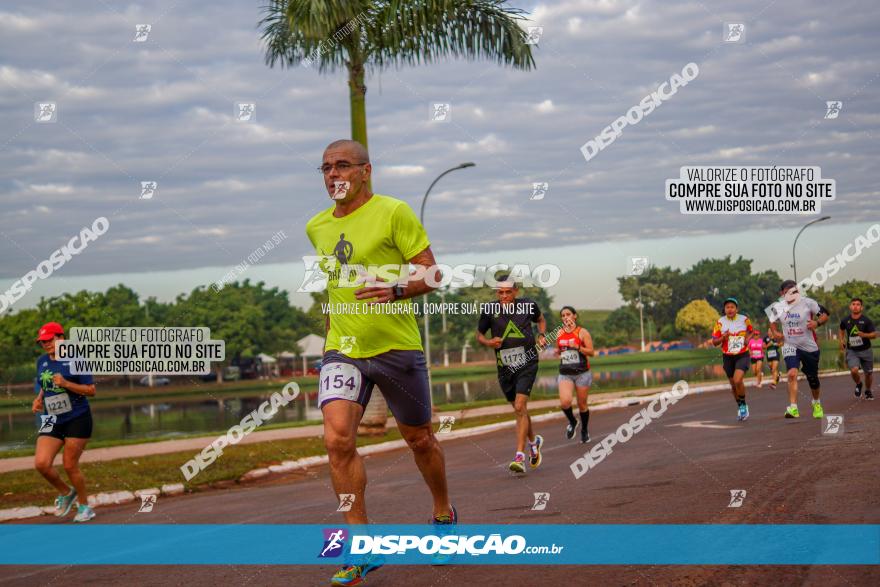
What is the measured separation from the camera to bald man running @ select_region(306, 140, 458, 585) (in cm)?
539

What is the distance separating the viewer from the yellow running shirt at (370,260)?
5.50 meters

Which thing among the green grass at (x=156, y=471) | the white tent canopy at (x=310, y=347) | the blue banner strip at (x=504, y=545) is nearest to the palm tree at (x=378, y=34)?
the green grass at (x=156, y=471)

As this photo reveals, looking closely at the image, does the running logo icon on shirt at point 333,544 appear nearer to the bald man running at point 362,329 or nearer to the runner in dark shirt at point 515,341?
the bald man running at point 362,329

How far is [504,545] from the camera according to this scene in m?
6.31

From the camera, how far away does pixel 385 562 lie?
5898 millimetres

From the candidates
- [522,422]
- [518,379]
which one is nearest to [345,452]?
[522,422]

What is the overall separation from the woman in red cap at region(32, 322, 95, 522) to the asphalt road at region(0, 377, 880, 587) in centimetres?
62

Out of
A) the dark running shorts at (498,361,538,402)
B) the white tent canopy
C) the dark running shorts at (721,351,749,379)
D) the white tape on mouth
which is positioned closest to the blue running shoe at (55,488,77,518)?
the dark running shorts at (498,361,538,402)

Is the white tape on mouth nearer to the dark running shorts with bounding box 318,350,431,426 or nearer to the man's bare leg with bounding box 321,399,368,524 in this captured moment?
the dark running shorts with bounding box 318,350,431,426

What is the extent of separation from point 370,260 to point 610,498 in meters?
3.81

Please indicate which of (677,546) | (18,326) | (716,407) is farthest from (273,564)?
(18,326)

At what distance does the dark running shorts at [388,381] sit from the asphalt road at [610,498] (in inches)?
38.7

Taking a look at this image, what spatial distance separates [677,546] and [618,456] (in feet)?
19.6

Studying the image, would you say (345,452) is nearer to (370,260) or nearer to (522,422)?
(370,260)
